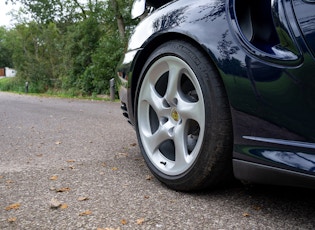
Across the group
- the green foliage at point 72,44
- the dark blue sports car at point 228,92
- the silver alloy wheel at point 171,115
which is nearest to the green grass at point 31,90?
the green foliage at point 72,44

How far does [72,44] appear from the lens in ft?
52.2

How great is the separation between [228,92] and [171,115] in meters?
0.51

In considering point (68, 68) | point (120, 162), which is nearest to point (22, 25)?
point (68, 68)

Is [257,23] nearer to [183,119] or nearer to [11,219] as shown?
[183,119]

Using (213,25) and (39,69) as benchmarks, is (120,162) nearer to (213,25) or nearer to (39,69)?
(213,25)

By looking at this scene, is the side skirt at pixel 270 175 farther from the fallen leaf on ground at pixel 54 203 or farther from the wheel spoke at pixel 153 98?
the fallen leaf on ground at pixel 54 203

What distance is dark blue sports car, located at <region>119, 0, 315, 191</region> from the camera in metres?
1.41

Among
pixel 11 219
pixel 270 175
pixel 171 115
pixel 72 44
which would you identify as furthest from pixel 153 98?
pixel 72 44

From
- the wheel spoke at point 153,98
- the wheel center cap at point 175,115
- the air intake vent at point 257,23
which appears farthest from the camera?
the wheel spoke at point 153,98

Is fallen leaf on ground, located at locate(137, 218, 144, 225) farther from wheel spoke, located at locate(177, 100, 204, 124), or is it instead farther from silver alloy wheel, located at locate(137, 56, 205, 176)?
wheel spoke, located at locate(177, 100, 204, 124)

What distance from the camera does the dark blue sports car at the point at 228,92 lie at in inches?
55.5

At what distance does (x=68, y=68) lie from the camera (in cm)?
1712

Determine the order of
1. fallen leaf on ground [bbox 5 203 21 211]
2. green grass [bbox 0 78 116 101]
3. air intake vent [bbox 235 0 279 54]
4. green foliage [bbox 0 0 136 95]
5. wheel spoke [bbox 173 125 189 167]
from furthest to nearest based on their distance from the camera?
green grass [bbox 0 78 116 101]
green foliage [bbox 0 0 136 95]
wheel spoke [bbox 173 125 189 167]
fallen leaf on ground [bbox 5 203 21 211]
air intake vent [bbox 235 0 279 54]

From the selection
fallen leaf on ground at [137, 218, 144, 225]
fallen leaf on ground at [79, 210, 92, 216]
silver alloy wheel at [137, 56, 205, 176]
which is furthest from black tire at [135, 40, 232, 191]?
fallen leaf on ground at [79, 210, 92, 216]
